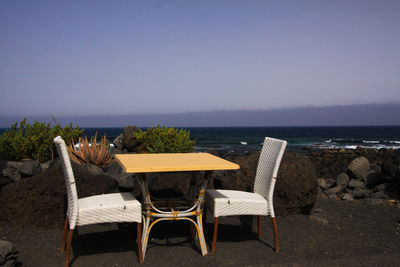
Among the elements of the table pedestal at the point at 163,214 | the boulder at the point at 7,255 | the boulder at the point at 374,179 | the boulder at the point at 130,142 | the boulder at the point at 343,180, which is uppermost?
the boulder at the point at 130,142

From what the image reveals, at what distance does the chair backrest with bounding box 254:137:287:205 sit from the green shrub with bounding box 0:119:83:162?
4056 mm

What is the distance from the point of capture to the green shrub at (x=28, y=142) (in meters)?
5.87

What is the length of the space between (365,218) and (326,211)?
1.82 ft

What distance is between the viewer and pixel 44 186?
167 inches

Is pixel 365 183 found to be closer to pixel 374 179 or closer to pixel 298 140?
pixel 374 179

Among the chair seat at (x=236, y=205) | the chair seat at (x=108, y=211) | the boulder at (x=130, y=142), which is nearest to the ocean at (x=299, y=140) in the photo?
the boulder at (x=130, y=142)

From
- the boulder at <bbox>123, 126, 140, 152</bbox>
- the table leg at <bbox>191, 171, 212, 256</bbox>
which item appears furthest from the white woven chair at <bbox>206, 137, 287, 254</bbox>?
the boulder at <bbox>123, 126, 140, 152</bbox>

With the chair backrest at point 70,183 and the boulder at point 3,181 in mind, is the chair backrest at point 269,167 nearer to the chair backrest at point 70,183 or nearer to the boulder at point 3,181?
the chair backrest at point 70,183

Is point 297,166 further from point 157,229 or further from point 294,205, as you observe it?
point 157,229

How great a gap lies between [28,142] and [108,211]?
11.9 ft

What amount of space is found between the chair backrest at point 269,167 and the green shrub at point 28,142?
Result: 406 cm

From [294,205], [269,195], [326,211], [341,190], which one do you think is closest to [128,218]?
[269,195]

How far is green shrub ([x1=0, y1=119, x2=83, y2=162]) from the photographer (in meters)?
5.87

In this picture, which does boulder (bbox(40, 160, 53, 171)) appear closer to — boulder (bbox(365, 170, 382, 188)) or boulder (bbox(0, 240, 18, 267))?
boulder (bbox(0, 240, 18, 267))
